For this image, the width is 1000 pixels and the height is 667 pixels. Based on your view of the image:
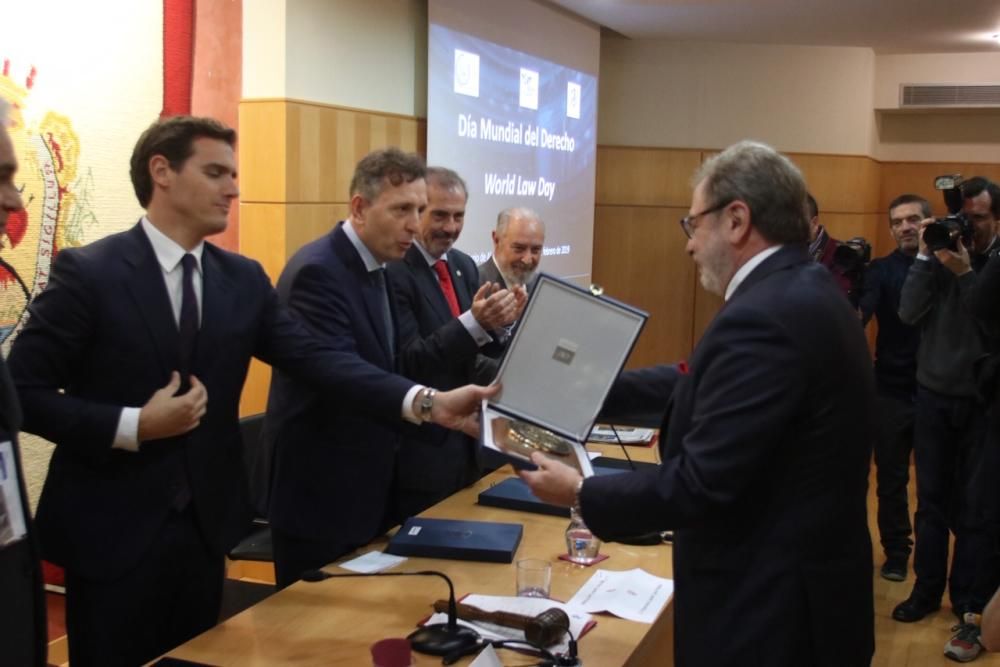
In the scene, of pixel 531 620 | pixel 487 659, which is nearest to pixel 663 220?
pixel 531 620

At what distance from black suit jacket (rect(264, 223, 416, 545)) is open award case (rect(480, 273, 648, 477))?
44cm

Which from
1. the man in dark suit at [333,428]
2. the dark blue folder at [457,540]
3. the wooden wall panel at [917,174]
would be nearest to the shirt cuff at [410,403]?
the man in dark suit at [333,428]

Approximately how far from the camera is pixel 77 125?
342 centimetres

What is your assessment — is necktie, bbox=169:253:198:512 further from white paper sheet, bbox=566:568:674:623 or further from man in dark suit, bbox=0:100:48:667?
white paper sheet, bbox=566:568:674:623

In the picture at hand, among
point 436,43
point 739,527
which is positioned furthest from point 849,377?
point 436,43

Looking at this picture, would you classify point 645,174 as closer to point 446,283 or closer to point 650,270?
point 650,270

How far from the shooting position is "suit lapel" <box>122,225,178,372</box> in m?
2.01

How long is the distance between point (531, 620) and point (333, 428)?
0.90 meters

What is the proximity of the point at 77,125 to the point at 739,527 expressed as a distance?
274 cm

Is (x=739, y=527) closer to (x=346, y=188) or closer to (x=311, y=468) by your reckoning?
(x=311, y=468)

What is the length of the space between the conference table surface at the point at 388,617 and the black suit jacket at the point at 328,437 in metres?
0.15

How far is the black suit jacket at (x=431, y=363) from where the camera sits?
111 inches

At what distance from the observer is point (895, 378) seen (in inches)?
181

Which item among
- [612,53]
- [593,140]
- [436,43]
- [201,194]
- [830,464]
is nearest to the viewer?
[830,464]
